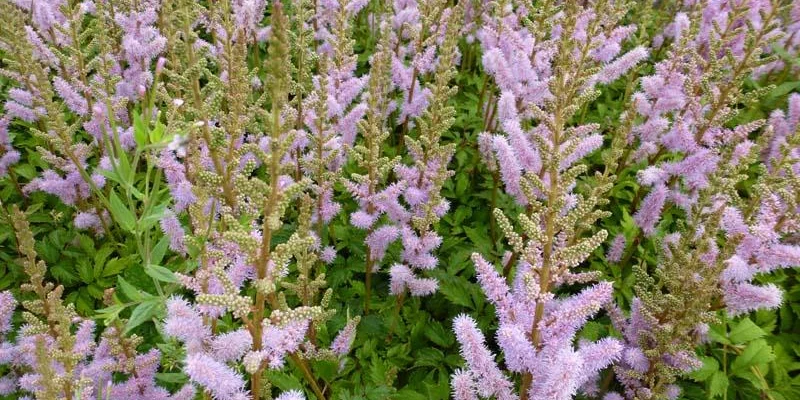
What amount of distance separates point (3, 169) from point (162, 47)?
4.79 ft

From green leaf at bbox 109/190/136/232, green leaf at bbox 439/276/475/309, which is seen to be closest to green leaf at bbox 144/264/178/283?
A: green leaf at bbox 109/190/136/232

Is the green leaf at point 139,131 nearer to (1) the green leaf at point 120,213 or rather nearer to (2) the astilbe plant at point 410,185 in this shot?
(1) the green leaf at point 120,213

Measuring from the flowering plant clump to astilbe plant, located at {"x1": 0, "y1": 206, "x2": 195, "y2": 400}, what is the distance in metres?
0.01

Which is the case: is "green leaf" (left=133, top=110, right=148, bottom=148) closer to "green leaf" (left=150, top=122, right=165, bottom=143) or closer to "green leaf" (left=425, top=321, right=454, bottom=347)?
"green leaf" (left=150, top=122, right=165, bottom=143)

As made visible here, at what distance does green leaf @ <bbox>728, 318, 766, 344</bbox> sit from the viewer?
10.7ft

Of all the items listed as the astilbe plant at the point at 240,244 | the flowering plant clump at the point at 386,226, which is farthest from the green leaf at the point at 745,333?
the astilbe plant at the point at 240,244

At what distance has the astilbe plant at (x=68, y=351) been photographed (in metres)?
2.03

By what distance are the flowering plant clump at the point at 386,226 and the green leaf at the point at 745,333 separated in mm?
15

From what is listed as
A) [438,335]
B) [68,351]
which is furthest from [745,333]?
[68,351]

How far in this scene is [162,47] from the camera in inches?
159

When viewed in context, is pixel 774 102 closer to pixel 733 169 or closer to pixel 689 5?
pixel 689 5

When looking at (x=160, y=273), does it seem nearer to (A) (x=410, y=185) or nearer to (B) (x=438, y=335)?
(A) (x=410, y=185)

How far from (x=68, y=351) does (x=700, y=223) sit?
132 inches

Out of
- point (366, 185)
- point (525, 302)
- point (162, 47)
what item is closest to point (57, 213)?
point (162, 47)
